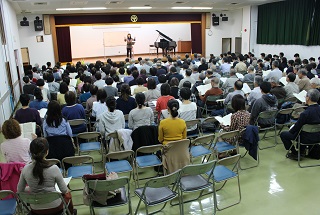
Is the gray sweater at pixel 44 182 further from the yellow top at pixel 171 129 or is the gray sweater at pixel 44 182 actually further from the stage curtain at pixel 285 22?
the stage curtain at pixel 285 22

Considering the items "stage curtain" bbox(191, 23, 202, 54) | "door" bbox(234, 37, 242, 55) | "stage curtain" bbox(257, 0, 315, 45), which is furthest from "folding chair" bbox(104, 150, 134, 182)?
"stage curtain" bbox(191, 23, 202, 54)

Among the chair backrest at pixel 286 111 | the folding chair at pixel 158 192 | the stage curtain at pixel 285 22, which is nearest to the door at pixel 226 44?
the stage curtain at pixel 285 22

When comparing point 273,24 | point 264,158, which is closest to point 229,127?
point 264,158

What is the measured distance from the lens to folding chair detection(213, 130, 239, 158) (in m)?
4.36

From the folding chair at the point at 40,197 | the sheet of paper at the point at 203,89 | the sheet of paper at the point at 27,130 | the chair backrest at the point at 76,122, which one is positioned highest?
the sheet of paper at the point at 203,89

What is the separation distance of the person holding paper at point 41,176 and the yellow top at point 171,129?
166 cm

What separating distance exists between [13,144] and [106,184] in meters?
1.48

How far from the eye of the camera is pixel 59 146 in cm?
417

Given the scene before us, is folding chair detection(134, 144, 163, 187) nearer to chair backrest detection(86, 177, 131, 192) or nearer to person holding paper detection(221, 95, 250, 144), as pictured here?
chair backrest detection(86, 177, 131, 192)

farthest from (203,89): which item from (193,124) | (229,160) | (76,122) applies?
(229,160)

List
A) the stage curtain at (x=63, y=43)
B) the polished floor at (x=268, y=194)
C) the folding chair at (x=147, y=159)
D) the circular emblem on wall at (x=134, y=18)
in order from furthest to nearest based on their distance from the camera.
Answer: the circular emblem on wall at (x=134, y=18), the stage curtain at (x=63, y=43), the folding chair at (x=147, y=159), the polished floor at (x=268, y=194)

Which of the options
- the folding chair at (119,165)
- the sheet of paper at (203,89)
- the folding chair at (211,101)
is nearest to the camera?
the folding chair at (119,165)

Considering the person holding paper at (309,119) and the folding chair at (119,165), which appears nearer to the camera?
the folding chair at (119,165)

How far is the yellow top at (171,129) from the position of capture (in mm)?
4133
